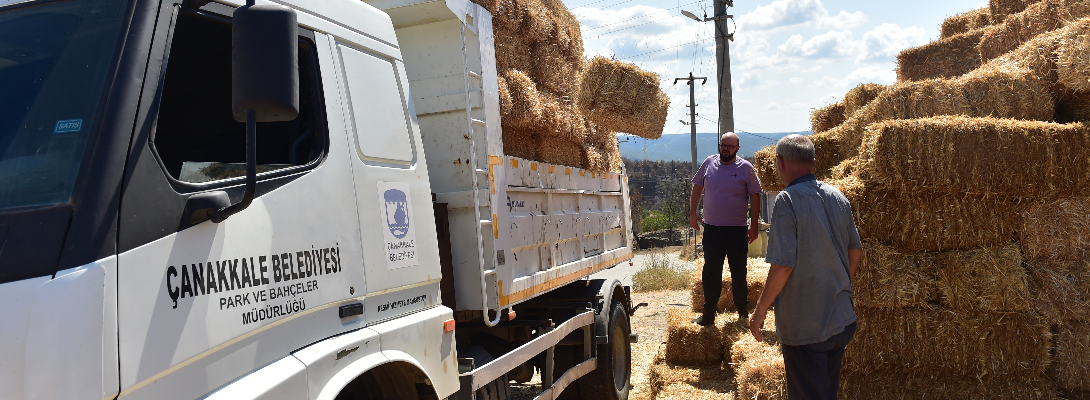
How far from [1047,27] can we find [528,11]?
14.7 ft

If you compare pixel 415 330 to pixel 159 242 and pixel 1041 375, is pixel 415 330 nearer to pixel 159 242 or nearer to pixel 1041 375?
pixel 159 242

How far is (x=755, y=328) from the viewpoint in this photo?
394 centimetres

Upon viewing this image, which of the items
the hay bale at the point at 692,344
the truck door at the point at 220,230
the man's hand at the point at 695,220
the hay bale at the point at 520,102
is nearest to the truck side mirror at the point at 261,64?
the truck door at the point at 220,230

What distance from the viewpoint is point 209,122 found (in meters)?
2.61

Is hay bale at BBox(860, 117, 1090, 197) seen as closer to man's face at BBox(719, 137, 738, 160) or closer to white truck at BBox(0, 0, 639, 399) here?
man's face at BBox(719, 137, 738, 160)

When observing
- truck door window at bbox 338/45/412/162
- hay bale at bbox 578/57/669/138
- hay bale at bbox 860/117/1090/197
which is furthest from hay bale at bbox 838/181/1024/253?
truck door window at bbox 338/45/412/162

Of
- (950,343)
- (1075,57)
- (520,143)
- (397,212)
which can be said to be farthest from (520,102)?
(1075,57)

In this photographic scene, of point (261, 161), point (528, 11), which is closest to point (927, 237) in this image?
point (528, 11)

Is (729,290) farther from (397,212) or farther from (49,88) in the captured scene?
(49,88)

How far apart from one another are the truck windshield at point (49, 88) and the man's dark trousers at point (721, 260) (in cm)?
564

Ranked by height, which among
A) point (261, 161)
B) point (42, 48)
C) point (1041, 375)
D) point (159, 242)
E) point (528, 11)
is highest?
point (528, 11)

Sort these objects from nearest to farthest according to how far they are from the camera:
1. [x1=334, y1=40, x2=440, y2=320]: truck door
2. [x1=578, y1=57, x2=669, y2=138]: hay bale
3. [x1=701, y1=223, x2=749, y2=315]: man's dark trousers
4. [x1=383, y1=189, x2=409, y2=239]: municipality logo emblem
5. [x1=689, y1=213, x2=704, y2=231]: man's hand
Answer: [x1=334, y1=40, x2=440, y2=320]: truck door, [x1=383, y1=189, x2=409, y2=239]: municipality logo emblem, [x1=578, y1=57, x2=669, y2=138]: hay bale, [x1=701, y1=223, x2=749, y2=315]: man's dark trousers, [x1=689, y1=213, x2=704, y2=231]: man's hand

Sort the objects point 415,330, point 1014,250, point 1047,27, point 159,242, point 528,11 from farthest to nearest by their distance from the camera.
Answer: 1. point 1047,27
2. point 528,11
3. point 1014,250
4. point 415,330
5. point 159,242

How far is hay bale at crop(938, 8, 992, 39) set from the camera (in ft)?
29.9
